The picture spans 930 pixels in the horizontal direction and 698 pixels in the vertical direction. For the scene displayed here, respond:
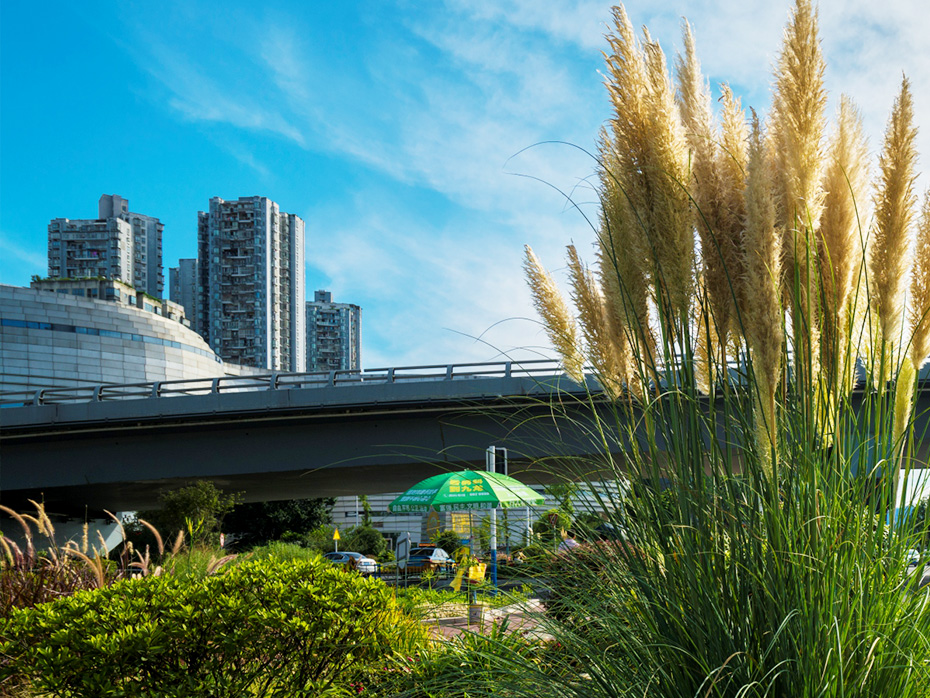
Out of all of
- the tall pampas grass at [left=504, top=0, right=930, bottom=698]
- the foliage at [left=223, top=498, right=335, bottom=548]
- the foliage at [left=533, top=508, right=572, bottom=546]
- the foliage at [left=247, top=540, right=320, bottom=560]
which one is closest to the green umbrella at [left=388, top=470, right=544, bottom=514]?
the foliage at [left=247, top=540, right=320, bottom=560]

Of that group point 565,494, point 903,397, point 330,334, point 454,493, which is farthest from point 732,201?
point 330,334

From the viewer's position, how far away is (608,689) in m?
2.31

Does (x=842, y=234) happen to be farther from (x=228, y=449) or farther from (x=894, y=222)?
(x=228, y=449)

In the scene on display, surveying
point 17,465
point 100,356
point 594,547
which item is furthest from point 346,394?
point 100,356

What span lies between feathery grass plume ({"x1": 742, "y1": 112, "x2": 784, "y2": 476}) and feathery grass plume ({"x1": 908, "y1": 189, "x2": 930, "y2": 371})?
561 mm

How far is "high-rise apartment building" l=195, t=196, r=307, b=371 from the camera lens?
95.4m

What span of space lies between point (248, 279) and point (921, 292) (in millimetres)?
98248

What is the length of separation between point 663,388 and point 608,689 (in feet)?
3.54

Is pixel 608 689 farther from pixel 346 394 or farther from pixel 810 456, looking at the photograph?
pixel 346 394

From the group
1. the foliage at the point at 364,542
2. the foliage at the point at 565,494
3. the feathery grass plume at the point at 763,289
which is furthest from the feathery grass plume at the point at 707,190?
the foliage at the point at 364,542

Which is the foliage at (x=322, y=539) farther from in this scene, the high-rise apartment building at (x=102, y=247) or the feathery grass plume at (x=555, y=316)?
the high-rise apartment building at (x=102, y=247)

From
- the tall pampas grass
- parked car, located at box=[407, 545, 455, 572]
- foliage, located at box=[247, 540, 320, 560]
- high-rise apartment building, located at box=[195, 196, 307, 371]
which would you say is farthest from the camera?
high-rise apartment building, located at box=[195, 196, 307, 371]

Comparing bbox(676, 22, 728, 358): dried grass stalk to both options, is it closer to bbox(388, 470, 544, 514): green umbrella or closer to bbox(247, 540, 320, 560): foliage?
bbox(388, 470, 544, 514): green umbrella

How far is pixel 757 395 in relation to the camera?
2412 millimetres
